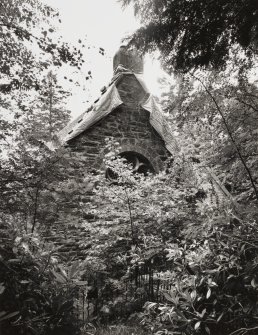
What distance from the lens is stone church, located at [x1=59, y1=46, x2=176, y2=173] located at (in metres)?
8.30

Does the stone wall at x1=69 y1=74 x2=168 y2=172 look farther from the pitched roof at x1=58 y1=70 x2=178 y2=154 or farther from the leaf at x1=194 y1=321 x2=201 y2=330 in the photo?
the leaf at x1=194 y1=321 x2=201 y2=330

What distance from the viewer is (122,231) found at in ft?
17.9

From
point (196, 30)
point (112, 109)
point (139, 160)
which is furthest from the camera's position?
point (139, 160)

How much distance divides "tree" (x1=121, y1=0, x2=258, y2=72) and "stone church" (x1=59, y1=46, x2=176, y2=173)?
4967mm

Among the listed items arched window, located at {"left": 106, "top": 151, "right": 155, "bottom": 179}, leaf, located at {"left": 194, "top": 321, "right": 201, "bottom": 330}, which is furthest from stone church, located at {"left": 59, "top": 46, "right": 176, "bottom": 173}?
leaf, located at {"left": 194, "top": 321, "right": 201, "bottom": 330}

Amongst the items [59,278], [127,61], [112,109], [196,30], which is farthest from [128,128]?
[59,278]

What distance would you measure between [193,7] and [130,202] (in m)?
3.64

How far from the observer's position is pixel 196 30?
304 cm

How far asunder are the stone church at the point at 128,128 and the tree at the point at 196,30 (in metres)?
4.97

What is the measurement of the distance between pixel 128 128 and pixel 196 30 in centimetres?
614

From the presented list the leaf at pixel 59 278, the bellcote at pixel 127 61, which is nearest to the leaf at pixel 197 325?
the leaf at pixel 59 278

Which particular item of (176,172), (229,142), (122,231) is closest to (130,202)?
(122,231)

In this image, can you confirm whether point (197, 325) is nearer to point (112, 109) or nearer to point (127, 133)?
point (127, 133)

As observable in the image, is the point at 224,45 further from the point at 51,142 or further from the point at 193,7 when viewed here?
the point at 51,142
